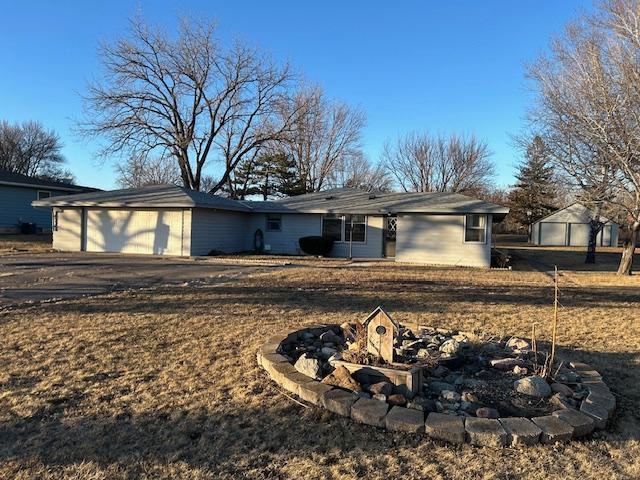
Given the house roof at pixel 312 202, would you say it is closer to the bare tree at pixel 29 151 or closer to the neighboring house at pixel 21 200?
the neighboring house at pixel 21 200

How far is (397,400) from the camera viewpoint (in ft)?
11.9

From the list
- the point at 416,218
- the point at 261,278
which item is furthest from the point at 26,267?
the point at 416,218

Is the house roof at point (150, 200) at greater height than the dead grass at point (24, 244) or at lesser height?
greater

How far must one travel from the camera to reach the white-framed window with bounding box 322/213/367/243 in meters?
21.1

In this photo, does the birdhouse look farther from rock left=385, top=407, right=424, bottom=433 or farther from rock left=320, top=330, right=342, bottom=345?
rock left=320, top=330, right=342, bottom=345

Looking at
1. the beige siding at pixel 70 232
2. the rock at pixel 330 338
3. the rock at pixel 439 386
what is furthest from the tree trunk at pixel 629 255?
the beige siding at pixel 70 232

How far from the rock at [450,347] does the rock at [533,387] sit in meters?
0.89

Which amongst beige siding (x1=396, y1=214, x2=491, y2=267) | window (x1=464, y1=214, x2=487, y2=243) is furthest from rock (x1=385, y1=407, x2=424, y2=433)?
window (x1=464, y1=214, x2=487, y2=243)

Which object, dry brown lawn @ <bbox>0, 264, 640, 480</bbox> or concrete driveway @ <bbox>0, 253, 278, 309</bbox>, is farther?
concrete driveway @ <bbox>0, 253, 278, 309</bbox>

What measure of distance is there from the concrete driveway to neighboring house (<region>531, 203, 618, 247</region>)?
36648mm

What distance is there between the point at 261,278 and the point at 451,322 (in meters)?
6.07

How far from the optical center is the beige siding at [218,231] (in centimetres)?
1991

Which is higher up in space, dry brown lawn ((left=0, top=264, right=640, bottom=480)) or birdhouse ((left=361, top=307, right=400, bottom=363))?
birdhouse ((left=361, top=307, right=400, bottom=363))

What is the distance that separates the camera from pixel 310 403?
3689mm
